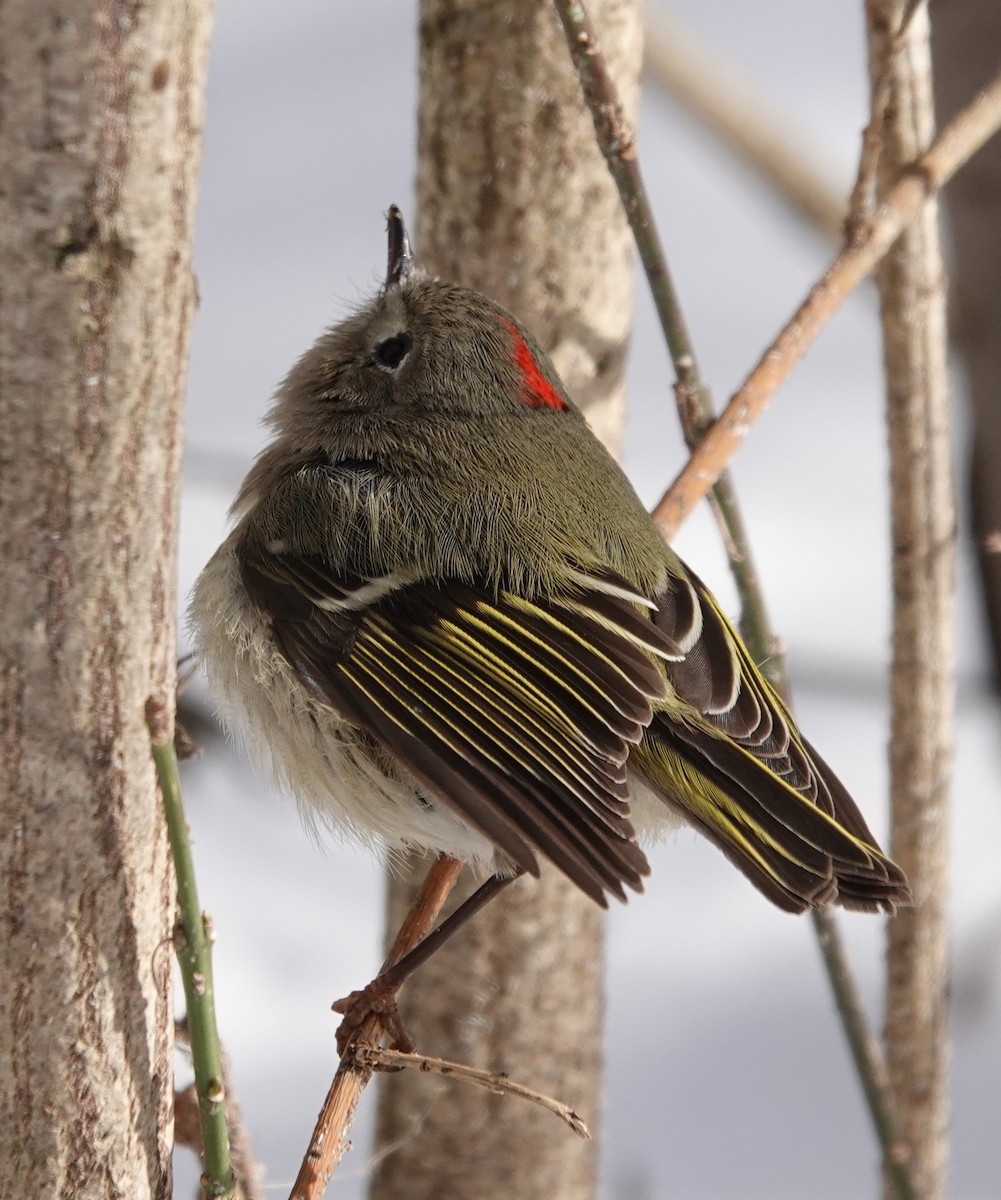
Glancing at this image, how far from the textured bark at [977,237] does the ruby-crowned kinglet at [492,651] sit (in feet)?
5.07

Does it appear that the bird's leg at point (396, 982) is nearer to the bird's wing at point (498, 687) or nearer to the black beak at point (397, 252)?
the bird's wing at point (498, 687)

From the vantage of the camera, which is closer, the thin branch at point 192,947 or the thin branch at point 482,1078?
the thin branch at point 192,947

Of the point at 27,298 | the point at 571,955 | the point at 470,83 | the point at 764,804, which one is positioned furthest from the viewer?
the point at 571,955

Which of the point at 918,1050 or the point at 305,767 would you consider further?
the point at 918,1050

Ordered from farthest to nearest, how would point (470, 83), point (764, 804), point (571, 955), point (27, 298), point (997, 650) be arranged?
point (997, 650) → point (571, 955) → point (470, 83) → point (764, 804) → point (27, 298)

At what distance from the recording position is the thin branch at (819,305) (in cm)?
183

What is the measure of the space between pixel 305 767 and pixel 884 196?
4.11 ft

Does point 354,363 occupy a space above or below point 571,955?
above

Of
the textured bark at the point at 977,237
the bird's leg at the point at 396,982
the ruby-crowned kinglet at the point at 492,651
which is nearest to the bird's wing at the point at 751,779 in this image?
the ruby-crowned kinglet at the point at 492,651

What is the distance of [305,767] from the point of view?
5.50 feet

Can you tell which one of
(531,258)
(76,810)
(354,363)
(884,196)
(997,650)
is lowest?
(76,810)

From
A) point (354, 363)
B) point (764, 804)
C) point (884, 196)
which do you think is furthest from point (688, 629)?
point (884, 196)

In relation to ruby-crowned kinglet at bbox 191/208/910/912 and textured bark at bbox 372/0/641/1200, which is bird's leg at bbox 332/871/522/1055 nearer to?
ruby-crowned kinglet at bbox 191/208/910/912

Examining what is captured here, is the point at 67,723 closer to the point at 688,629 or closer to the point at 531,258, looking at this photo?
the point at 688,629
